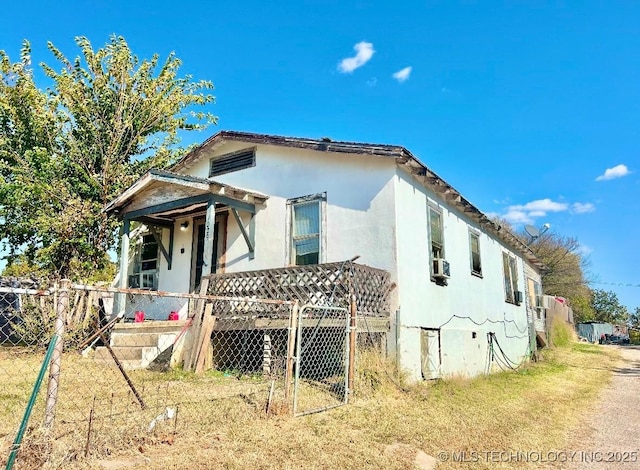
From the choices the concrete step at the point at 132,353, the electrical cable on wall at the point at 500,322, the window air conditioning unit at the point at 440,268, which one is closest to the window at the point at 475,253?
the electrical cable on wall at the point at 500,322

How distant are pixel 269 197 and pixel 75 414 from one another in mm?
6440

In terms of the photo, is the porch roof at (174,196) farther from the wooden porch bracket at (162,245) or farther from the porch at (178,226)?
the wooden porch bracket at (162,245)

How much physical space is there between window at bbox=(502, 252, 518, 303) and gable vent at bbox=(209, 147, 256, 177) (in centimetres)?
978

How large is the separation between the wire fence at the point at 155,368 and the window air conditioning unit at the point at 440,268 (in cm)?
317

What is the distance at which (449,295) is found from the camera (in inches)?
425

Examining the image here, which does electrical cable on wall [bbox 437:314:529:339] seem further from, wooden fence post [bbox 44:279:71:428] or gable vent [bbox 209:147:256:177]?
wooden fence post [bbox 44:279:71:428]

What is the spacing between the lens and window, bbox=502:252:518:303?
15.6 m

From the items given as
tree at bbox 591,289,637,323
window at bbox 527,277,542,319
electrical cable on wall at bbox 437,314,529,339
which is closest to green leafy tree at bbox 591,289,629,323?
tree at bbox 591,289,637,323

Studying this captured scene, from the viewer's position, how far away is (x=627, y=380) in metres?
11.8

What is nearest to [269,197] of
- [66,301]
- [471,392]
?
[471,392]

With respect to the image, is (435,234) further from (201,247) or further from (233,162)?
(201,247)

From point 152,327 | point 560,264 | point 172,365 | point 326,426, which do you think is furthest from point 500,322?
point 560,264

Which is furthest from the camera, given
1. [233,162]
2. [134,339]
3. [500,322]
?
[500,322]

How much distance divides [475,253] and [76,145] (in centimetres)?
1334
